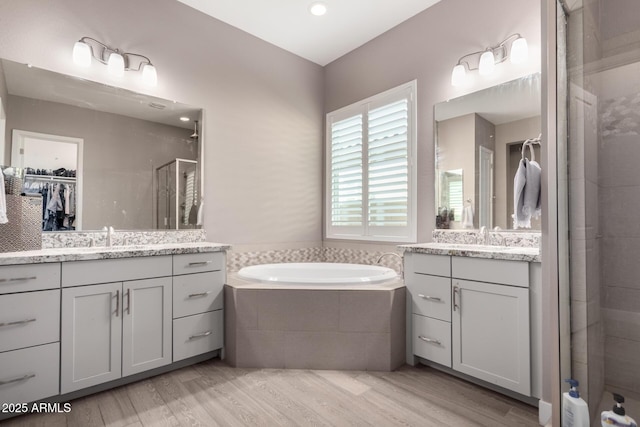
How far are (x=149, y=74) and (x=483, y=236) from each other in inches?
110

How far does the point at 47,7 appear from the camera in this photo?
222 cm

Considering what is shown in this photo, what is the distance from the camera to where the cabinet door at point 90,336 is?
1.81 m

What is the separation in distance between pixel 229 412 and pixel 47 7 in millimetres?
2758

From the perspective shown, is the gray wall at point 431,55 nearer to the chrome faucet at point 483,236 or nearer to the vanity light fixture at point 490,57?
the vanity light fixture at point 490,57

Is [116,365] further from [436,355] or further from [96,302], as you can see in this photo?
[436,355]

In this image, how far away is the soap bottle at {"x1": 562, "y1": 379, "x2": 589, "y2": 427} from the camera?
1.25 m

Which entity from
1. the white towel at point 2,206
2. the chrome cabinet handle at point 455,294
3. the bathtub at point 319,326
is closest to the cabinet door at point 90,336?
the white towel at point 2,206

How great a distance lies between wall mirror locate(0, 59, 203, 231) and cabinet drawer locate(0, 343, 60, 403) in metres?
0.83

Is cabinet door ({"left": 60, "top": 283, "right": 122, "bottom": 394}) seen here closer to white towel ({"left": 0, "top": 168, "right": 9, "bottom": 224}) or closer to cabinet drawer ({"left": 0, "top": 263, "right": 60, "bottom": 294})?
cabinet drawer ({"left": 0, "top": 263, "right": 60, "bottom": 294})

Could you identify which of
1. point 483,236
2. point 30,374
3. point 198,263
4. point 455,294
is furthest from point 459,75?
point 30,374

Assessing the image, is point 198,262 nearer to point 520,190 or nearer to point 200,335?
point 200,335

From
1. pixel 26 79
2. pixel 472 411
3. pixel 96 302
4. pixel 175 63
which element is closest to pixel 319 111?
pixel 175 63

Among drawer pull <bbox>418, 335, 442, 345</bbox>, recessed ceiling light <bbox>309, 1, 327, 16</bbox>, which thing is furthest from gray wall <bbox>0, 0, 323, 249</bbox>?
drawer pull <bbox>418, 335, 442, 345</bbox>

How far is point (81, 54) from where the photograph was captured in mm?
2291
